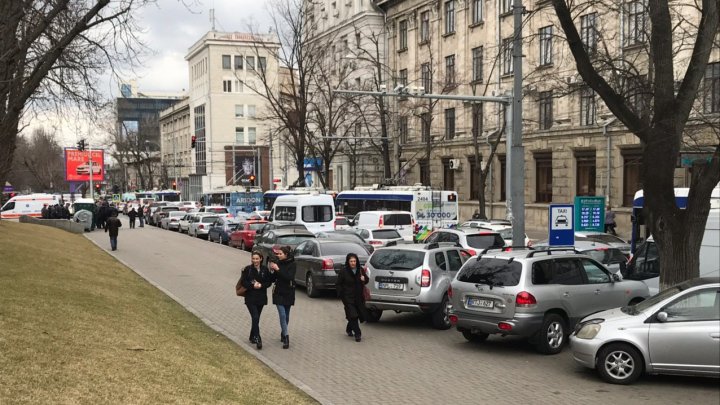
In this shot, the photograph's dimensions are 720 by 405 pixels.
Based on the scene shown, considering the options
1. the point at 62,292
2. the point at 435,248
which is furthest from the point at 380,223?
the point at 62,292

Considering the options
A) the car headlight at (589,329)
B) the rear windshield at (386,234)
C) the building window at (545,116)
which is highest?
the building window at (545,116)

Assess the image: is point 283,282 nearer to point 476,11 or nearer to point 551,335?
point 551,335

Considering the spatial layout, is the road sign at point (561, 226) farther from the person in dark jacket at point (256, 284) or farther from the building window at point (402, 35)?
the building window at point (402, 35)

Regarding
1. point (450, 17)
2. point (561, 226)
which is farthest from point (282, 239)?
point (450, 17)

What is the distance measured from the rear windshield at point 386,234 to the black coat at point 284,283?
43.7 feet

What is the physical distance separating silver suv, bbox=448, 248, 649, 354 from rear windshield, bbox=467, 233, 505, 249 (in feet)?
25.2

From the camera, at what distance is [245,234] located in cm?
3133

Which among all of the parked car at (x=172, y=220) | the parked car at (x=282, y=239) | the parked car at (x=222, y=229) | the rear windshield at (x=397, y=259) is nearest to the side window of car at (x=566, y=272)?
the rear windshield at (x=397, y=259)

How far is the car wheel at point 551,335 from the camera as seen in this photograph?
35.9 feet

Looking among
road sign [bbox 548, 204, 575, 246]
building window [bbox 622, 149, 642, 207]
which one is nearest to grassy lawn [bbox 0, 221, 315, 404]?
road sign [bbox 548, 204, 575, 246]

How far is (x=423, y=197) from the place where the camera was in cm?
3362

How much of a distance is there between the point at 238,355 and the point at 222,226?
85.4ft

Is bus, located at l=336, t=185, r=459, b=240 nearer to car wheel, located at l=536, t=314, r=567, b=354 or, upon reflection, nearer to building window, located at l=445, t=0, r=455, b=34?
building window, located at l=445, t=0, r=455, b=34

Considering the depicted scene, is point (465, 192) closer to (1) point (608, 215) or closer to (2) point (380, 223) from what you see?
(1) point (608, 215)
